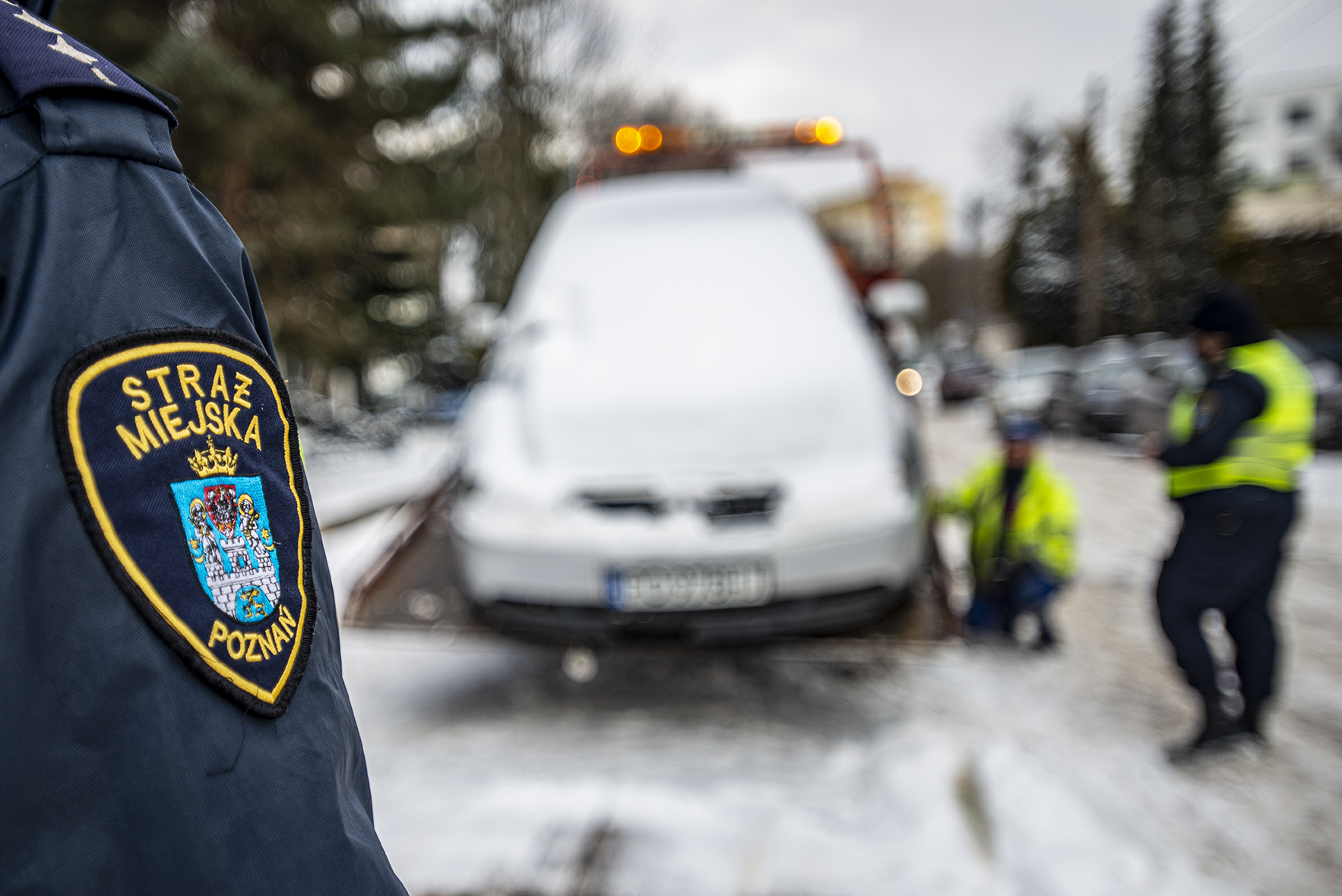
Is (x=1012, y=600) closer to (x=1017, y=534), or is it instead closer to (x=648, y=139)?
(x=1017, y=534)

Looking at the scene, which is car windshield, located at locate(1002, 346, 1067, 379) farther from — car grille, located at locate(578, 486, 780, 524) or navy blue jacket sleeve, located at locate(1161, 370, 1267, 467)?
car grille, located at locate(578, 486, 780, 524)

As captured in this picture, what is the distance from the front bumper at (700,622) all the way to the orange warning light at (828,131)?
10.5 ft

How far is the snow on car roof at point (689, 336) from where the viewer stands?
9.87ft

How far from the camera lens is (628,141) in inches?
210

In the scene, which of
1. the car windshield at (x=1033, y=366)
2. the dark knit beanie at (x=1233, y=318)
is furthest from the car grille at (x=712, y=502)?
the car windshield at (x=1033, y=366)

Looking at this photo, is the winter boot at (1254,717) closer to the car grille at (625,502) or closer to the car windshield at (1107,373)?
the car grille at (625,502)

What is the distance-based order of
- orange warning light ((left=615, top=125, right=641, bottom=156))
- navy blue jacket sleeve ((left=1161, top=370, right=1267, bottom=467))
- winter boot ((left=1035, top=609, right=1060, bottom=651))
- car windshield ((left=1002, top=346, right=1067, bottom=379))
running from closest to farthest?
navy blue jacket sleeve ((left=1161, top=370, right=1267, bottom=467))
winter boot ((left=1035, top=609, right=1060, bottom=651))
orange warning light ((left=615, top=125, right=641, bottom=156))
car windshield ((left=1002, top=346, right=1067, bottom=379))

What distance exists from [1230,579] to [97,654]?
333cm

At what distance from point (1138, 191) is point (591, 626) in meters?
32.9

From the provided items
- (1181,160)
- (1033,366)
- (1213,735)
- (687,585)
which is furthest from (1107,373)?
(1181,160)

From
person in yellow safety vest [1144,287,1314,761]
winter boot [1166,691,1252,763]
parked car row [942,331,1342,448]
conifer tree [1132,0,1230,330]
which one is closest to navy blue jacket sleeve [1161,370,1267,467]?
person in yellow safety vest [1144,287,1314,761]

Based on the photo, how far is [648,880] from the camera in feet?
7.57

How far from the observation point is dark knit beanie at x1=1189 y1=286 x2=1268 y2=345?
2.97 meters

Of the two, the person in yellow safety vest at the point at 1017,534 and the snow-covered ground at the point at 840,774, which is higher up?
the person in yellow safety vest at the point at 1017,534
